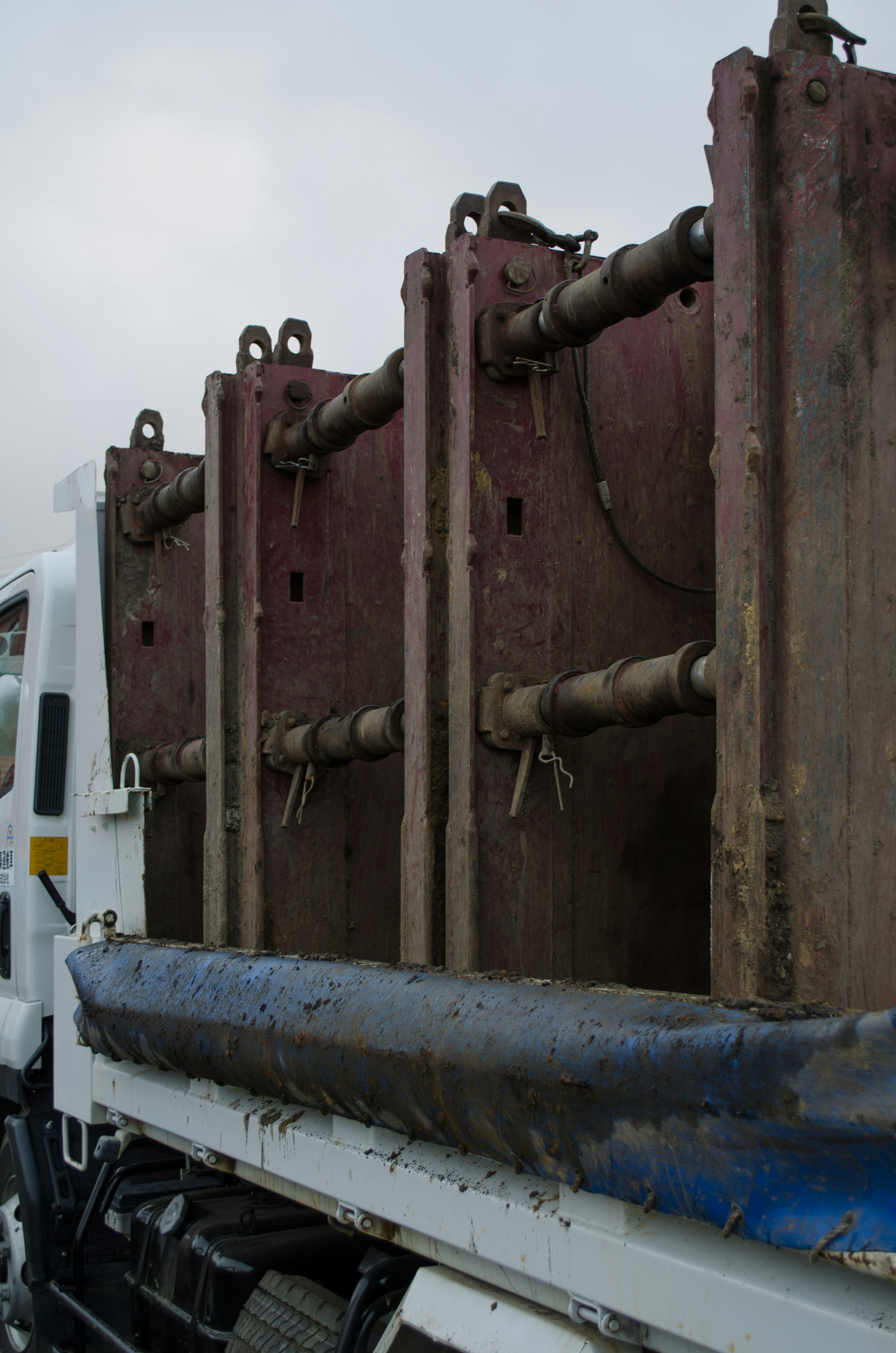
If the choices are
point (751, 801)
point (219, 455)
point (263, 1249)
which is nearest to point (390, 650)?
point (219, 455)

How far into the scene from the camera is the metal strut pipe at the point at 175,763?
4082 mm

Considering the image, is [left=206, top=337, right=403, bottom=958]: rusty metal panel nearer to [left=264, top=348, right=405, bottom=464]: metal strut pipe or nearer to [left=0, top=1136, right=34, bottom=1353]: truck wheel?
[left=264, top=348, right=405, bottom=464]: metal strut pipe

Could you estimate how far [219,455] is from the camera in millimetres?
3713

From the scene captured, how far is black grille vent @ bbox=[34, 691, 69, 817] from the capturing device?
421 centimetres

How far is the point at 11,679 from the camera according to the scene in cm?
433

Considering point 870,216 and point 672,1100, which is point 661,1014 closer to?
point 672,1100

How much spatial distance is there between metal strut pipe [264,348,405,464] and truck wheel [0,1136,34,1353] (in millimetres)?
2400

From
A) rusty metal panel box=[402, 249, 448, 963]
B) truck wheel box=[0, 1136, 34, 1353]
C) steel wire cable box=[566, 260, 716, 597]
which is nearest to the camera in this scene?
rusty metal panel box=[402, 249, 448, 963]

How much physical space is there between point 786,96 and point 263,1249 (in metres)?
2.65

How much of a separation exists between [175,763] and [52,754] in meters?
0.41

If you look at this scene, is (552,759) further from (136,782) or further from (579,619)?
(136,782)

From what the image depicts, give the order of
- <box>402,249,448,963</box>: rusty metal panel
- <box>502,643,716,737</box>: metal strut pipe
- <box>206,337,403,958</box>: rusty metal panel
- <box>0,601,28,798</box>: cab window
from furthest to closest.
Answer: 1. <box>0,601,28,798</box>: cab window
2. <box>206,337,403,958</box>: rusty metal panel
3. <box>402,249,448,963</box>: rusty metal panel
4. <box>502,643,716,737</box>: metal strut pipe

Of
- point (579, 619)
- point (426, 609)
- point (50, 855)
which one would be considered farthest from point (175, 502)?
point (579, 619)

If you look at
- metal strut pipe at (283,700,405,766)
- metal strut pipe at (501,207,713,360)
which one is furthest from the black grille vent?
metal strut pipe at (501,207,713,360)
